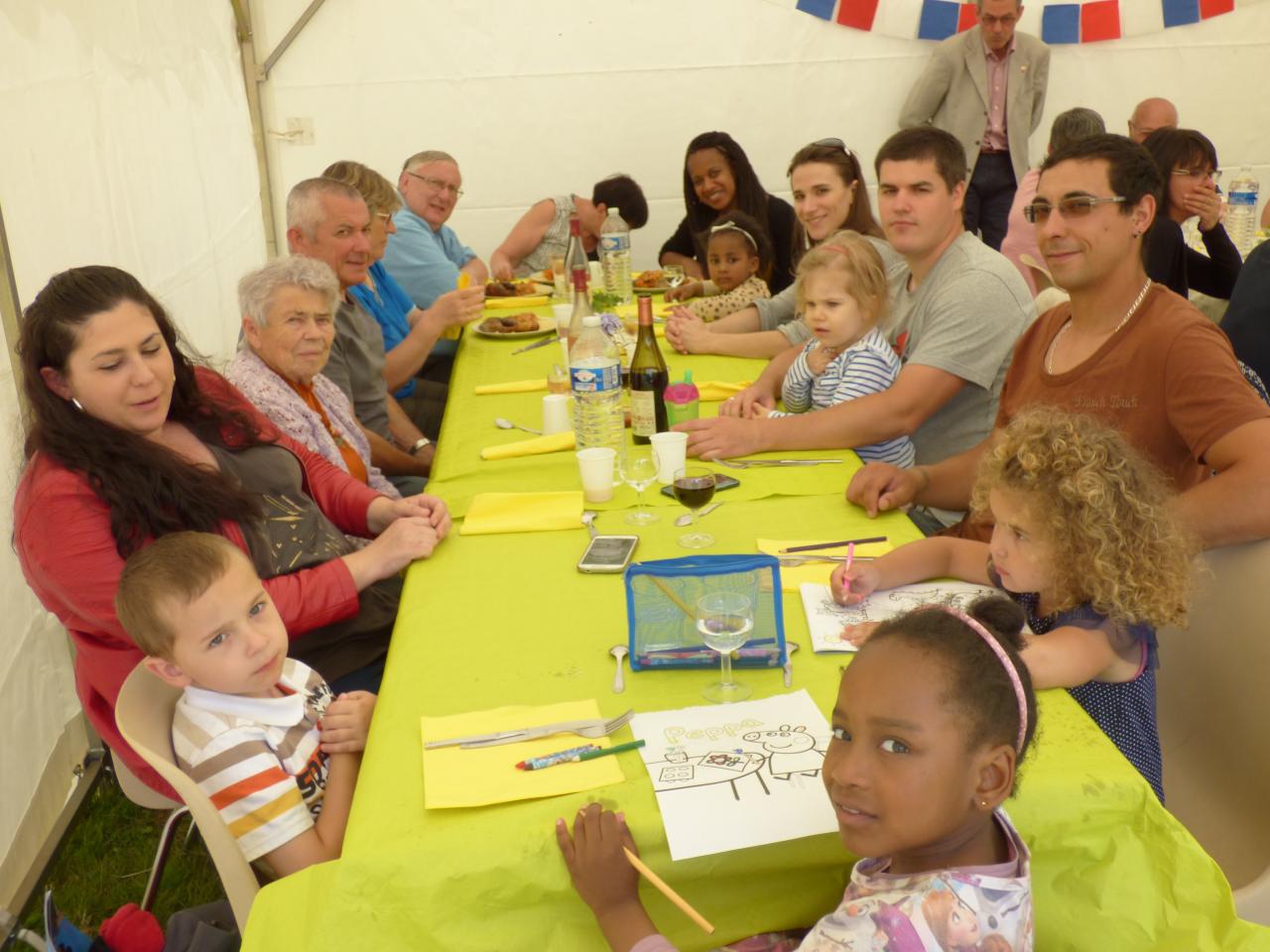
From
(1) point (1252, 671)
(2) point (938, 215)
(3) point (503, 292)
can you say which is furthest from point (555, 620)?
(3) point (503, 292)

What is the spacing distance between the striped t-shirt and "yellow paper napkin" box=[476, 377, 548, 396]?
165cm

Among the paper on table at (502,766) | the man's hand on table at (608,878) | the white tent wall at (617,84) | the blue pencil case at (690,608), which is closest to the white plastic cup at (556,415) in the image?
the blue pencil case at (690,608)

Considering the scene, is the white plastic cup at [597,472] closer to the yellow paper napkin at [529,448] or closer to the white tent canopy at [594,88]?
the yellow paper napkin at [529,448]

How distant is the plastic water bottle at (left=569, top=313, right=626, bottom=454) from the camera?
2.43 m

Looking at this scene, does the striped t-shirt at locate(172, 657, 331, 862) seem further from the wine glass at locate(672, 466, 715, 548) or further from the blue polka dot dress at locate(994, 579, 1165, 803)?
the blue polka dot dress at locate(994, 579, 1165, 803)

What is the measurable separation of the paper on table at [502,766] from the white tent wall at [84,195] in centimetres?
112

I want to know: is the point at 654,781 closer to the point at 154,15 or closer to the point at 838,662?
the point at 838,662

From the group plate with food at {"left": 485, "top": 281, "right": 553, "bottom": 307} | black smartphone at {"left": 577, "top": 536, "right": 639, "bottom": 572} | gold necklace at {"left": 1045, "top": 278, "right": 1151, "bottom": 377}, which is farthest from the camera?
plate with food at {"left": 485, "top": 281, "right": 553, "bottom": 307}

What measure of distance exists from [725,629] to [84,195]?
2.43 metres

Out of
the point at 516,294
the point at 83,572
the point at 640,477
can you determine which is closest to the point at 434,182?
the point at 516,294

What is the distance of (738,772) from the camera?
133 centimetres

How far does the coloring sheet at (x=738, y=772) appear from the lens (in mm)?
1235

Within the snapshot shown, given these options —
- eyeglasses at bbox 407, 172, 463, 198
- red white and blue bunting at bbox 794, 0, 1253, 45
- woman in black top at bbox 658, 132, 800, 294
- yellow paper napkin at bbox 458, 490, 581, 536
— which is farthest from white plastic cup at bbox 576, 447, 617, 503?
red white and blue bunting at bbox 794, 0, 1253, 45

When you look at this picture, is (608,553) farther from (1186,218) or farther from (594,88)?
A: (594,88)
